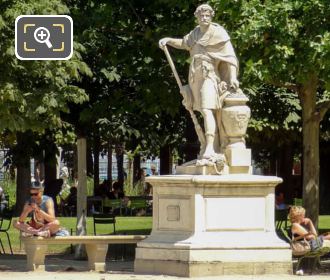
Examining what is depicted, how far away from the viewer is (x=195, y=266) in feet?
59.3

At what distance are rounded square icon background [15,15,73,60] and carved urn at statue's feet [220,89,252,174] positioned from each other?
5647 millimetres

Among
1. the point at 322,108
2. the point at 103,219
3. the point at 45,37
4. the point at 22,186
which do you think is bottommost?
the point at 103,219

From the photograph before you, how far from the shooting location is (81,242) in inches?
792

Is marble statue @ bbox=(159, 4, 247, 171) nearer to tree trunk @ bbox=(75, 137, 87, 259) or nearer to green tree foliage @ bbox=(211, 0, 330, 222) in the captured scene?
green tree foliage @ bbox=(211, 0, 330, 222)

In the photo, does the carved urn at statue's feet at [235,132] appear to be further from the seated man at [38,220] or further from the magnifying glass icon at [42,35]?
the magnifying glass icon at [42,35]

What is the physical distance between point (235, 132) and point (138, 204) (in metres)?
22.3

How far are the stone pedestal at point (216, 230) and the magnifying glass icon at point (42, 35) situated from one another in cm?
531

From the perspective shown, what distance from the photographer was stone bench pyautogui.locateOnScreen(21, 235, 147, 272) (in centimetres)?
2003

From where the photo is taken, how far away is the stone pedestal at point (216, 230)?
18172mm

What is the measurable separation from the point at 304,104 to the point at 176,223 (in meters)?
5.81

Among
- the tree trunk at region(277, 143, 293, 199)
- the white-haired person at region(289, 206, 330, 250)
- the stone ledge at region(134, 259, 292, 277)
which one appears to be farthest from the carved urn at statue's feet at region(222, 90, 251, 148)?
the tree trunk at region(277, 143, 293, 199)

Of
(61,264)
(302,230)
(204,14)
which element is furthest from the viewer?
(61,264)

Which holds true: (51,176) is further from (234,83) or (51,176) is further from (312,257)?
(234,83)

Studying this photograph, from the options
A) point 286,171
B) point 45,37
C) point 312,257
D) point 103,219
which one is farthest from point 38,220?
point 286,171
